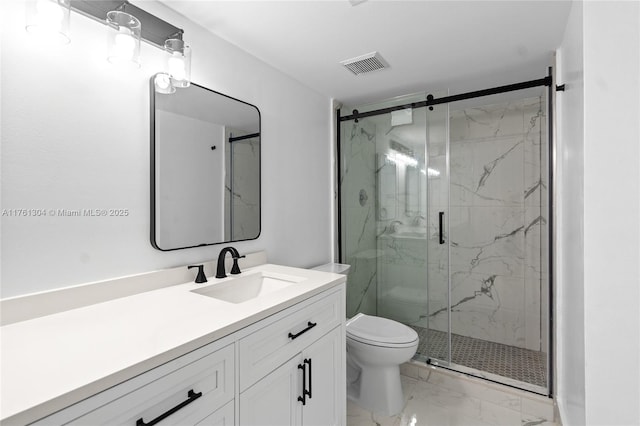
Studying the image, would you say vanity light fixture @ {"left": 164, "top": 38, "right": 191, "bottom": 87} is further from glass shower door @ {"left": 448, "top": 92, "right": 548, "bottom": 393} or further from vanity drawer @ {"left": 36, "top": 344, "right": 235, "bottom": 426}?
glass shower door @ {"left": 448, "top": 92, "right": 548, "bottom": 393}

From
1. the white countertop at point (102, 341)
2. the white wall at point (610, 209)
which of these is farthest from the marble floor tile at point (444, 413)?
the white countertop at point (102, 341)

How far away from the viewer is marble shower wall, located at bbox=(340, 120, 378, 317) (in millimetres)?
2691

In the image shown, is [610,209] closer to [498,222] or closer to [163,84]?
[498,222]

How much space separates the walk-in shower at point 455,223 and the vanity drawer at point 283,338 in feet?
4.15

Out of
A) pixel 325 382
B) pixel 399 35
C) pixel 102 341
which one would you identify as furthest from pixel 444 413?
pixel 399 35

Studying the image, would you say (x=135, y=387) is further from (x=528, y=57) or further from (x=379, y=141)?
(x=528, y=57)

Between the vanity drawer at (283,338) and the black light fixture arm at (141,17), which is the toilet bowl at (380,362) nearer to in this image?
the vanity drawer at (283,338)

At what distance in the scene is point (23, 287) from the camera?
3.33 feet

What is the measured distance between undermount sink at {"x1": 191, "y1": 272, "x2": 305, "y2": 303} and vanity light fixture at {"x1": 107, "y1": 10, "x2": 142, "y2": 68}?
37.8 inches

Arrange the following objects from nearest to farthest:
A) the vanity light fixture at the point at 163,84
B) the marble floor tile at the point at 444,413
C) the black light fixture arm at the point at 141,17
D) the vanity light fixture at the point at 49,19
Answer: the vanity light fixture at the point at 49,19
the black light fixture arm at the point at 141,17
the vanity light fixture at the point at 163,84
the marble floor tile at the point at 444,413

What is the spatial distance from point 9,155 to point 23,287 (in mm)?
420

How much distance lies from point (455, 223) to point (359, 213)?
3.29 feet

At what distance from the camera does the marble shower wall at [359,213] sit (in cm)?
269

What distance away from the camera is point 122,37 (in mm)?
1207
